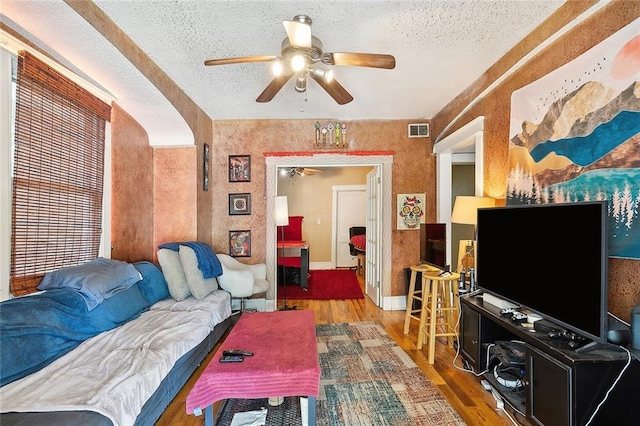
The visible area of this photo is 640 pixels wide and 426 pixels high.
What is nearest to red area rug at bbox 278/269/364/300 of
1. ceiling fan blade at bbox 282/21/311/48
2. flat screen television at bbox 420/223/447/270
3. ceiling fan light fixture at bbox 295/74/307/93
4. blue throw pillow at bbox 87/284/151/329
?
flat screen television at bbox 420/223/447/270

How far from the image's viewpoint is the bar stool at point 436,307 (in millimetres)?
2762

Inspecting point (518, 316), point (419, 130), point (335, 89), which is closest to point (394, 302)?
point (518, 316)

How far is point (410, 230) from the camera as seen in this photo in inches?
172

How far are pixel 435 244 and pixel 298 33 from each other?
2666 mm

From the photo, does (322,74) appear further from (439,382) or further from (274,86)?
(439,382)

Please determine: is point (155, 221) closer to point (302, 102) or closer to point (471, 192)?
point (302, 102)

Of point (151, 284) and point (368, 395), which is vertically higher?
point (151, 284)

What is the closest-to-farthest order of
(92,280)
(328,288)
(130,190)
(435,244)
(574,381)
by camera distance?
1. (574,381)
2. (92,280)
3. (130,190)
4. (435,244)
5. (328,288)

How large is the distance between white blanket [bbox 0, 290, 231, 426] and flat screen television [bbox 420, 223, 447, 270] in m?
2.52

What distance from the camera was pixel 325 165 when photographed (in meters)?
4.32

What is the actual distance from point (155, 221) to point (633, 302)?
166 inches

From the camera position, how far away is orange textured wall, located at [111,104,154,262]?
296 centimetres

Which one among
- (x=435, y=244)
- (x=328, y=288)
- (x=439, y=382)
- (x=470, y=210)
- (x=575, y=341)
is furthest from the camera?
(x=328, y=288)

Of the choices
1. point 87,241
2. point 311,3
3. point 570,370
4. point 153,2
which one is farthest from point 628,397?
point 87,241
